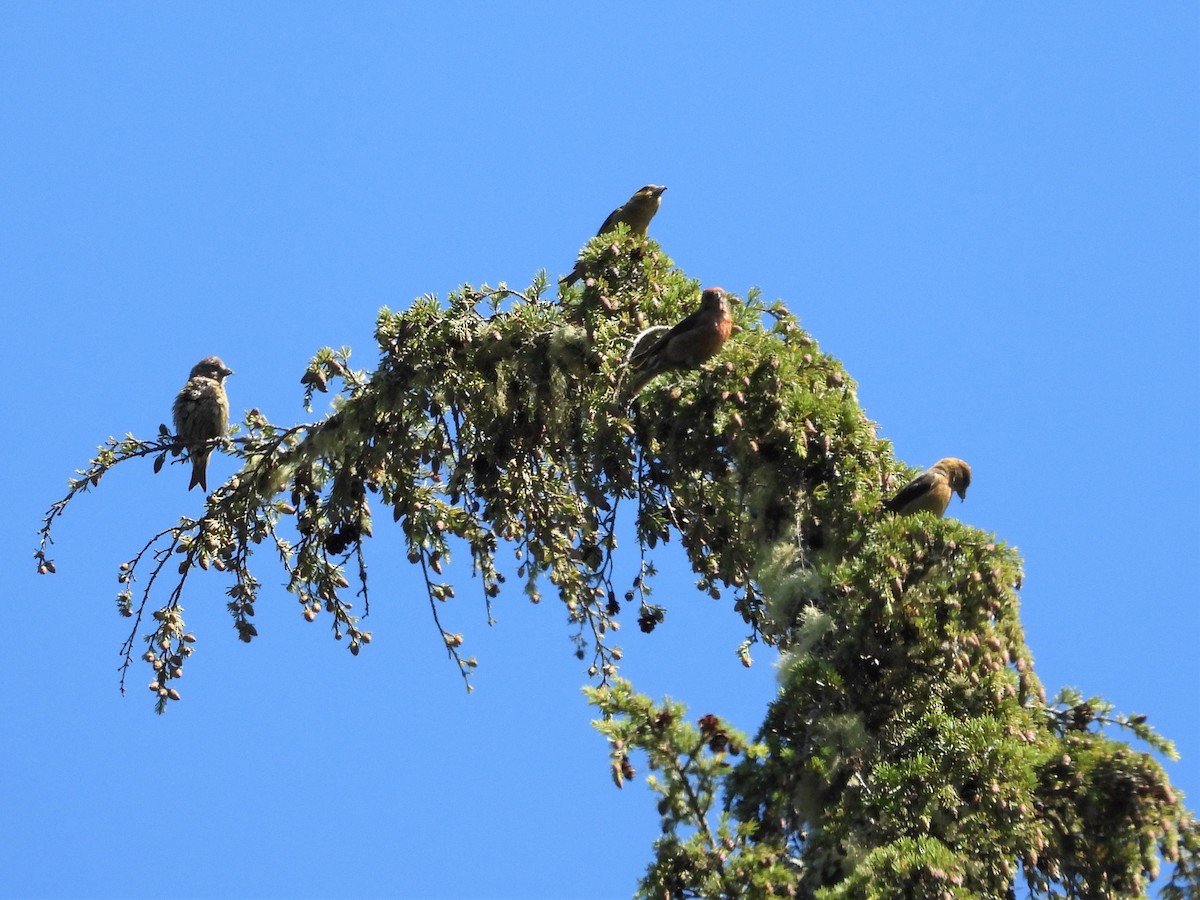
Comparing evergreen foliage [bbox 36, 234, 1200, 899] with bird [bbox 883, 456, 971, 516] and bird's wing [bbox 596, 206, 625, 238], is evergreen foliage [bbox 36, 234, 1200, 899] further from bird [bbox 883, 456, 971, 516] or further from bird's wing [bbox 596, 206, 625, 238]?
bird's wing [bbox 596, 206, 625, 238]

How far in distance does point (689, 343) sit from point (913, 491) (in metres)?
0.94

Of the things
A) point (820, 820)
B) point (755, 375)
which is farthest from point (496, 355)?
point (820, 820)

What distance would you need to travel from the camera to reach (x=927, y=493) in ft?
15.1

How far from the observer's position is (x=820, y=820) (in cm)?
378

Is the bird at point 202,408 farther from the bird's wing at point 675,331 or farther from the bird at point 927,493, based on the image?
the bird at point 927,493

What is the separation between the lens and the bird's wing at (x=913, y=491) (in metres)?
4.48

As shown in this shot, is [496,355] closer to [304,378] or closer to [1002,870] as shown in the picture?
[304,378]

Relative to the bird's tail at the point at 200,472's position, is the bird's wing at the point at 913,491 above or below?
below

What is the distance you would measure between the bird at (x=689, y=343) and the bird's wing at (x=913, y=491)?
0.82 m

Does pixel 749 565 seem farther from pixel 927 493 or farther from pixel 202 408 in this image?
pixel 202 408

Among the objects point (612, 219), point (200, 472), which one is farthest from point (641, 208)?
point (200, 472)

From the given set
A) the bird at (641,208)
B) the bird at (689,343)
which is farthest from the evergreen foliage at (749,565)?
the bird at (641,208)

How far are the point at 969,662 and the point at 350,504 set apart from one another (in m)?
2.71

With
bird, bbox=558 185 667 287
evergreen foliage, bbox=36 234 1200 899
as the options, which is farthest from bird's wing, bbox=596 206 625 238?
evergreen foliage, bbox=36 234 1200 899
